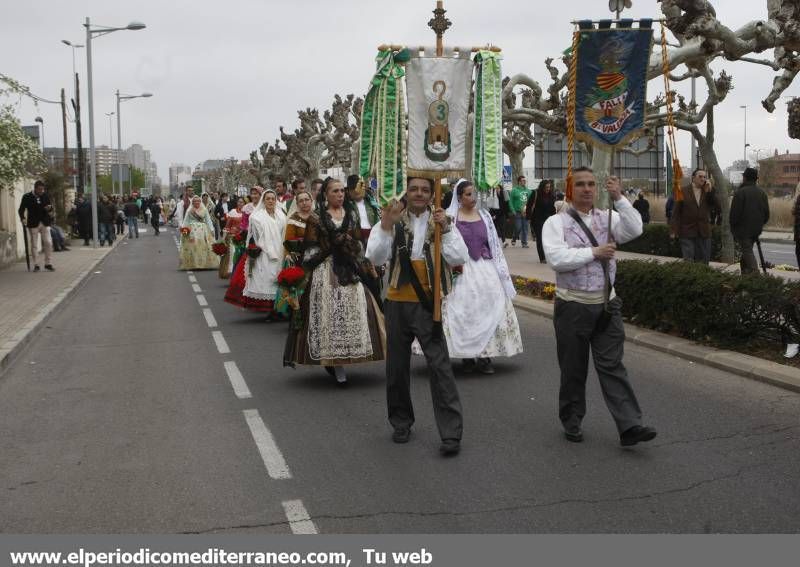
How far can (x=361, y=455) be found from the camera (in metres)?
6.22

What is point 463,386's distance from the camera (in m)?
8.50

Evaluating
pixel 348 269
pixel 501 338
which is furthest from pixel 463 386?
pixel 348 269

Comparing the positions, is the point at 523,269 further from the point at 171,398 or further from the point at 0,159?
the point at 171,398

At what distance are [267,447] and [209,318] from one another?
7.55 metres

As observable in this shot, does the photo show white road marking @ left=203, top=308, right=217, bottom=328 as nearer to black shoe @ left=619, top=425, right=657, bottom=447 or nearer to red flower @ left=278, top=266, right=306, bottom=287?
red flower @ left=278, top=266, right=306, bottom=287

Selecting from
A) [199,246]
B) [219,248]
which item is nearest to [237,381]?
[219,248]

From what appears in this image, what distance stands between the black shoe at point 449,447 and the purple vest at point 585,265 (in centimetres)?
124

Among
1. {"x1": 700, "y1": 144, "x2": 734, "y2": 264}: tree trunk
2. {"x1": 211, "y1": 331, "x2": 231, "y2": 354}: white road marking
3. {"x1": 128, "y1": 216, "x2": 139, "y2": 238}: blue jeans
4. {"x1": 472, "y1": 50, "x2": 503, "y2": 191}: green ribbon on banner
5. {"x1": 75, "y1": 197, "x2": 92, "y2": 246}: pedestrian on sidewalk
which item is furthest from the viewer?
{"x1": 128, "y1": 216, "x2": 139, "y2": 238}: blue jeans

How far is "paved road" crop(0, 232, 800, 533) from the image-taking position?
4988 millimetres

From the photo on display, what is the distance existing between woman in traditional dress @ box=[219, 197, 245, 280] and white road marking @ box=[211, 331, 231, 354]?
9.87 feet

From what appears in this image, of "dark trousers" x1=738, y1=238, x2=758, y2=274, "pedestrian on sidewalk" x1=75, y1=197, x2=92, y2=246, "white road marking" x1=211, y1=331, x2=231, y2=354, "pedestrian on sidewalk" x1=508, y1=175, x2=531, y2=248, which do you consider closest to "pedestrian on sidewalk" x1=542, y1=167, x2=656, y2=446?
"white road marking" x1=211, y1=331, x2=231, y2=354

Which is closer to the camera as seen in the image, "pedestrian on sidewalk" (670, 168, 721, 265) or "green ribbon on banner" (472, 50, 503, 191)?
"green ribbon on banner" (472, 50, 503, 191)

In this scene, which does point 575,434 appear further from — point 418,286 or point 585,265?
point 418,286

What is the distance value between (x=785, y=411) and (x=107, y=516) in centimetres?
492
